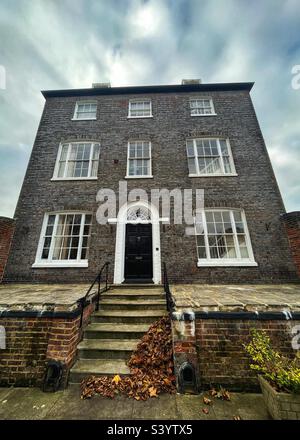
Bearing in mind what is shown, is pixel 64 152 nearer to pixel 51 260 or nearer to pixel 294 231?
pixel 51 260

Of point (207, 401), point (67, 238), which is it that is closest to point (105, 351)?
point (207, 401)

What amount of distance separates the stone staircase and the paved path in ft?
1.57

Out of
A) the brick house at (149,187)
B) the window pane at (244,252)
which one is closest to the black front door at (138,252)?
the brick house at (149,187)

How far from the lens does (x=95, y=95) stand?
33.4ft

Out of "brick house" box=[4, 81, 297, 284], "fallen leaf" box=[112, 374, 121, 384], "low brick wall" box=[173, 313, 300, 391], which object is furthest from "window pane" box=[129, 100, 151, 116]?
"fallen leaf" box=[112, 374, 121, 384]

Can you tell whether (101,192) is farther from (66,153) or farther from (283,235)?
(283,235)

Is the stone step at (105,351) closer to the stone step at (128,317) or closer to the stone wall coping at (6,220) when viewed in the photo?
the stone step at (128,317)

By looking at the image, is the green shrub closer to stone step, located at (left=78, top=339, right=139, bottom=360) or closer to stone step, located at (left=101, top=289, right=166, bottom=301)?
stone step, located at (left=78, top=339, right=139, bottom=360)

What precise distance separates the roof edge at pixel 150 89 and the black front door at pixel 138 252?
7949mm

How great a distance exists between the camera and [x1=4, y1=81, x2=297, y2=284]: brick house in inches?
273

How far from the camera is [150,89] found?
10.1 meters

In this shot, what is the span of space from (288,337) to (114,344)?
10.2ft

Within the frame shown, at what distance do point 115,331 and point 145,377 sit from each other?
1.12 m
